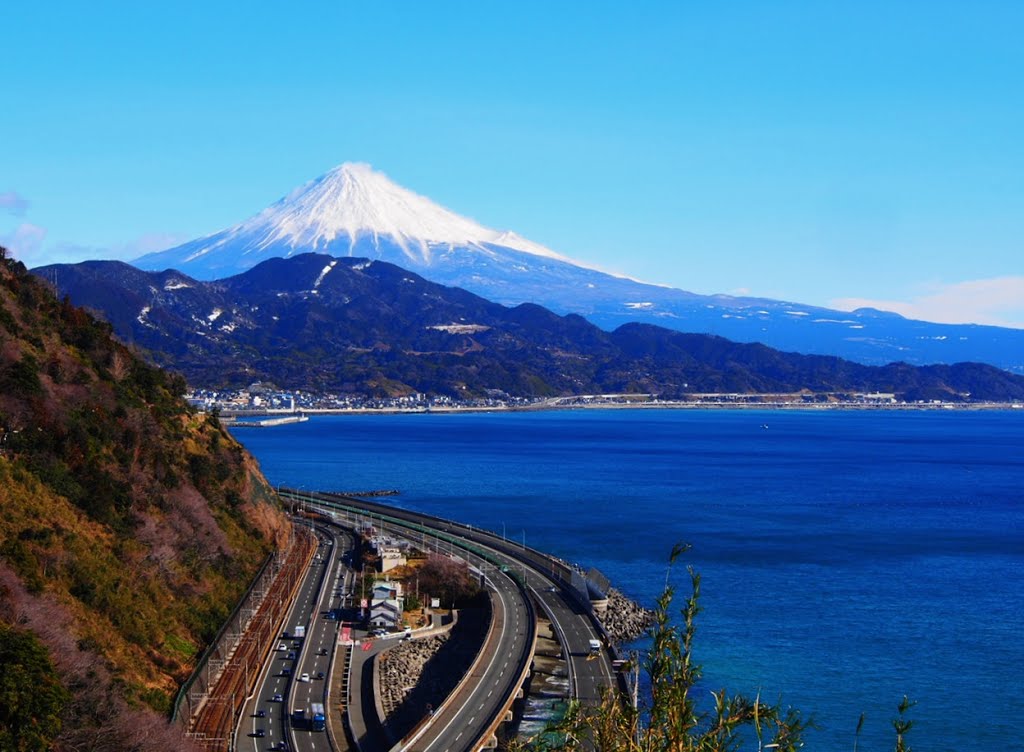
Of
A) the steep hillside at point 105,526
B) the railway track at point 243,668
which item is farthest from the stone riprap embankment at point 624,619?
the steep hillside at point 105,526

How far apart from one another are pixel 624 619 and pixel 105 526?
10050mm

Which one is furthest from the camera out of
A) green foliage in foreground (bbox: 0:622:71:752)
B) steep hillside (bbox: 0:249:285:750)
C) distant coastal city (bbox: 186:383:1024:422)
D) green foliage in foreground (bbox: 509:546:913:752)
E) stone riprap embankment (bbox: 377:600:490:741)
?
distant coastal city (bbox: 186:383:1024:422)

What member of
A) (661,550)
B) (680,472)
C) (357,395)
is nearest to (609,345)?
(357,395)

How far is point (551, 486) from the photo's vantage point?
45.1 meters

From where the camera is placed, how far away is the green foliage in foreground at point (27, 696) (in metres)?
10.0

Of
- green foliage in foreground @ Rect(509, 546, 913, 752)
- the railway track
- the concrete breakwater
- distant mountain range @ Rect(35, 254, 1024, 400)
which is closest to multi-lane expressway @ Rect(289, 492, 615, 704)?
the railway track

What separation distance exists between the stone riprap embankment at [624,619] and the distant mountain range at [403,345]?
3317 inches

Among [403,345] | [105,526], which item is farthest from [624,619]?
[403,345]

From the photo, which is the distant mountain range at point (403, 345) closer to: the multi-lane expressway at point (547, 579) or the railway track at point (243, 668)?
the multi-lane expressway at point (547, 579)

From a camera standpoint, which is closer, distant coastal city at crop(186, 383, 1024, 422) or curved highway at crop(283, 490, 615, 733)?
curved highway at crop(283, 490, 615, 733)

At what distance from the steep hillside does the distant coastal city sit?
191ft

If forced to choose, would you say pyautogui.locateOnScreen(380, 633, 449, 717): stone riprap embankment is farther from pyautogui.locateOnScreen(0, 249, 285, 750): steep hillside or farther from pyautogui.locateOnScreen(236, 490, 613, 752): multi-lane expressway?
pyautogui.locateOnScreen(0, 249, 285, 750): steep hillside

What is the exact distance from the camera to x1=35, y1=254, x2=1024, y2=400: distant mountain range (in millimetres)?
114875

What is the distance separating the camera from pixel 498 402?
11269 centimetres
